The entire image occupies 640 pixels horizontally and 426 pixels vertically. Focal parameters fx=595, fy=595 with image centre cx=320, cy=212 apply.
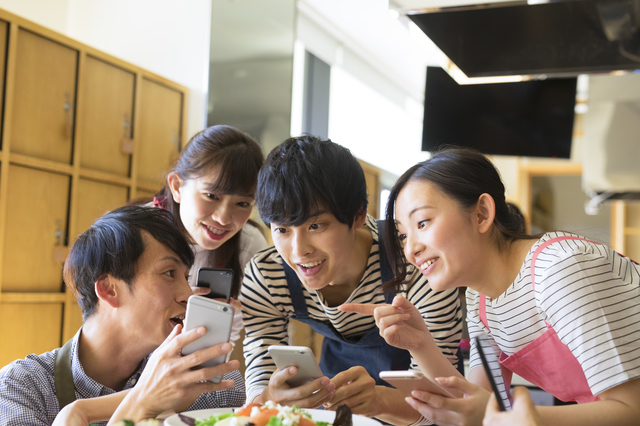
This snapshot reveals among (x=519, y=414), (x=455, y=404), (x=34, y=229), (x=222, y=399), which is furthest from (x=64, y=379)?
(x=34, y=229)

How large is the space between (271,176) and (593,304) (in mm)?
860

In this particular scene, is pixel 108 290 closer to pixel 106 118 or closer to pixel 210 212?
pixel 210 212

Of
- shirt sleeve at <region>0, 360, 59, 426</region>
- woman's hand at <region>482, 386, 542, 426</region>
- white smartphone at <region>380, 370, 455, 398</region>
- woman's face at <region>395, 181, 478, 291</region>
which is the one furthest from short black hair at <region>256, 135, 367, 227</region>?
woman's hand at <region>482, 386, 542, 426</region>

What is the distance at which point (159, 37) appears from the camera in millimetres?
4738

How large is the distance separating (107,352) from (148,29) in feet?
12.8

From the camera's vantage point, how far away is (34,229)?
137 inches

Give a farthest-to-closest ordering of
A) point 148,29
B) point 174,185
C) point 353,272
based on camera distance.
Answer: point 148,29
point 174,185
point 353,272

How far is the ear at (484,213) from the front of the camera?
1.44 m

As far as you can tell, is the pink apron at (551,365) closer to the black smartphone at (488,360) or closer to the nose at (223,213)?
the black smartphone at (488,360)

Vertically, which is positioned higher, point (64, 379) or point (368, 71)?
point (368, 71)

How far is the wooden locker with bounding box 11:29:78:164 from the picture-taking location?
11.2 ft

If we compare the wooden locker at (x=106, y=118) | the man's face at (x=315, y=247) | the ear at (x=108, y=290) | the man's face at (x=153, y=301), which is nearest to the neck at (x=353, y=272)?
the man's face at (x=315, y=247)

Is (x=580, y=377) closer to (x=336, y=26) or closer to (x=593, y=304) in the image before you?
(x=593, y=304)

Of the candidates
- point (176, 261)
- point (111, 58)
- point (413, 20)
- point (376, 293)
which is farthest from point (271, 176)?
point (111, 58)
